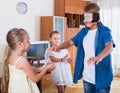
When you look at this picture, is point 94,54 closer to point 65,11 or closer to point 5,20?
point 5,20

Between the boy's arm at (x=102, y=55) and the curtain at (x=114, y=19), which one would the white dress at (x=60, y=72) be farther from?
the curtain at (x=114, y=19)

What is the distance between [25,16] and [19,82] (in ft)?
10.5

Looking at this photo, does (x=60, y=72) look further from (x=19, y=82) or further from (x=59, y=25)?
(x=59, y=25)

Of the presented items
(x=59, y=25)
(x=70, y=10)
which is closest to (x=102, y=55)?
(x=59, y=25)

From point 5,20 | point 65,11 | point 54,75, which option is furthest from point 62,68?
point 65,11

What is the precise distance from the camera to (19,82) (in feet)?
6.59

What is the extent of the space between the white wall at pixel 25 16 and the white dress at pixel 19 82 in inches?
101

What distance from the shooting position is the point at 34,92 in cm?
207

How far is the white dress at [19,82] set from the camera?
2.00 m

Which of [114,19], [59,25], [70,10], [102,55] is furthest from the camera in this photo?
[114,19]

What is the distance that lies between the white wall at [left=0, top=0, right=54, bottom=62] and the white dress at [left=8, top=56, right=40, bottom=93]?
2576 millimetres

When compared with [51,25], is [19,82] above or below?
below

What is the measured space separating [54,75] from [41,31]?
190cm

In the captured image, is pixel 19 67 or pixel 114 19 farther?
pixel 114 19
